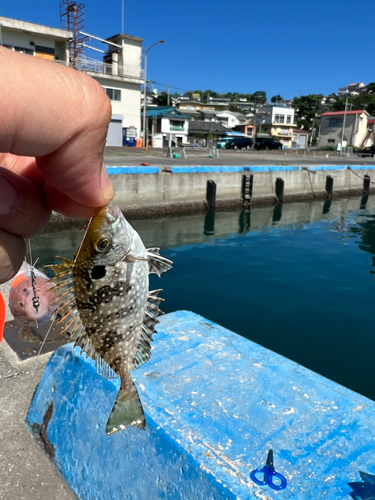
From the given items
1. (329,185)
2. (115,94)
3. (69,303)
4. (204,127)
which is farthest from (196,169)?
(204,127)

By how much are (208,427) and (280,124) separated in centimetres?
10044

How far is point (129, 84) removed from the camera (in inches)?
1923

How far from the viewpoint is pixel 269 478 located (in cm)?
287

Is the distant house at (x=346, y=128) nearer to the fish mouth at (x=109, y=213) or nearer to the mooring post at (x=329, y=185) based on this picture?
the mooring post at (x=329, y=185)

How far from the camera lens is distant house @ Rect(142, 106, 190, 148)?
61.2 metres

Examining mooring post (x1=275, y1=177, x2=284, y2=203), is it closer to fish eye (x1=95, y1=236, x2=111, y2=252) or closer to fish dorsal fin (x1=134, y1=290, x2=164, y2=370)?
fish dorsal fin (x1=134, y1=290, x2=164, y2=370)

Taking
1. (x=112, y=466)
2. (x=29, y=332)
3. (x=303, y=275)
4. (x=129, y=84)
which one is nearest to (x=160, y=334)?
(x=112, y=466)

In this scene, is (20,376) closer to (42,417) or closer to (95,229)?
(42,417)

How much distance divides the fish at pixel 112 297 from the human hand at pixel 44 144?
0.61 feet

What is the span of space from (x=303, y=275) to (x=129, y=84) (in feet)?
142

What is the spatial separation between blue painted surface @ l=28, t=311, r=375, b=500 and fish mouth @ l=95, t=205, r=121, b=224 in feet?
6.91

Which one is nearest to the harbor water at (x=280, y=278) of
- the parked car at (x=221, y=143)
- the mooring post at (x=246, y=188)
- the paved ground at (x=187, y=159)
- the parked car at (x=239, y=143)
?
the mooring post at (x=246, y=188)

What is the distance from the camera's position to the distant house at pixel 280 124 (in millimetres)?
95125

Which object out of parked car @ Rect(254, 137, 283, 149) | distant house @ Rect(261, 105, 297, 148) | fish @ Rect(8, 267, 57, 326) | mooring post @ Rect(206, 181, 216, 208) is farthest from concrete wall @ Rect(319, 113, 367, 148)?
fish @ Rect(8, 267, 57, 326)
